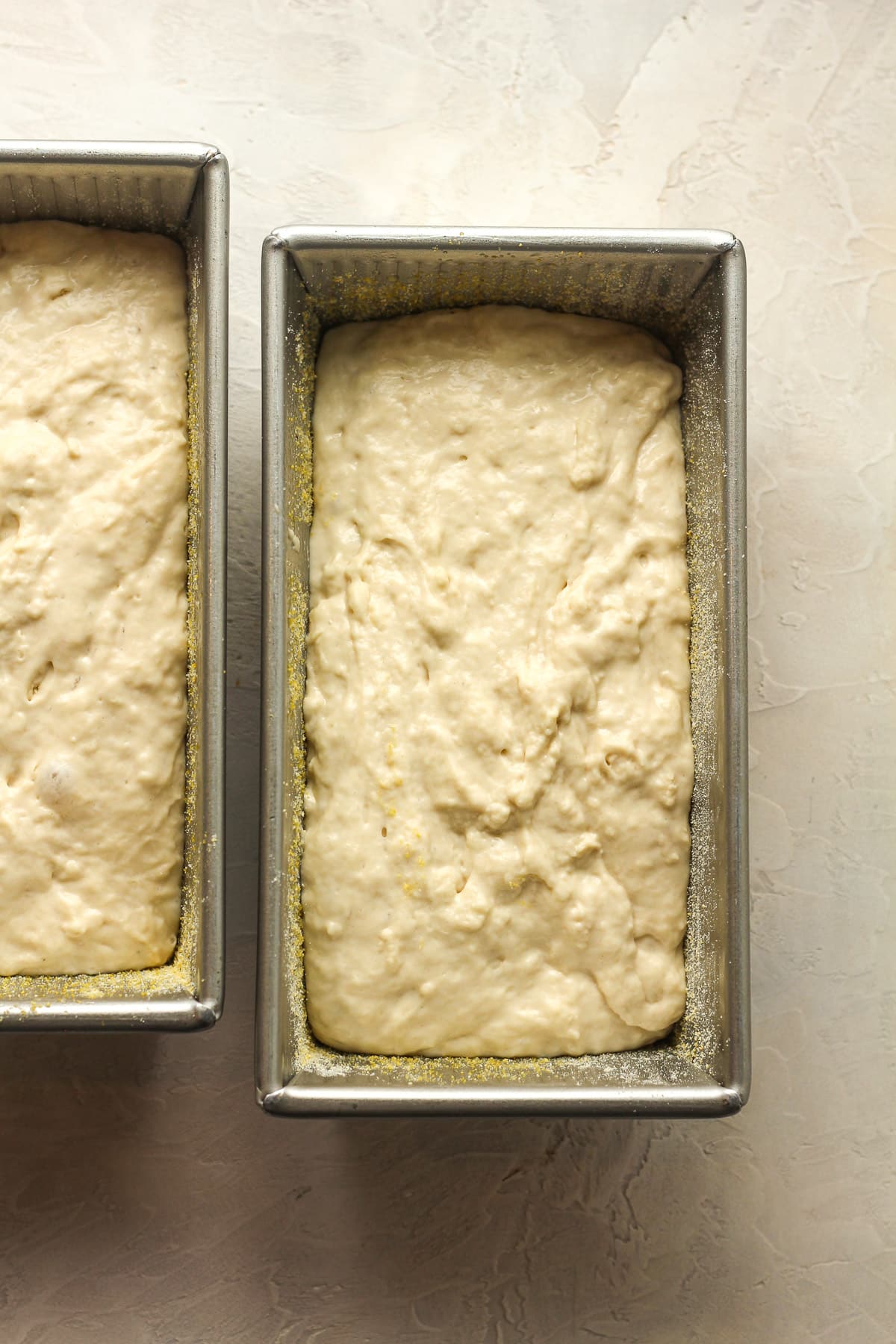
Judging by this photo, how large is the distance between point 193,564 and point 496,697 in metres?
0.47

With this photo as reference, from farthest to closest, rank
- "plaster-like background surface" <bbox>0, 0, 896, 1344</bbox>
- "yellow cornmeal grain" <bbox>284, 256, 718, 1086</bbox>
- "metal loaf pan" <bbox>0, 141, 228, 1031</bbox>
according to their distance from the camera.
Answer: "plaster-like background surface" <bbox>0, 0, 896, 1344</bbox> → "yellow cornmeal grain" <bbox>284, 256, 718, 1086</bbox> → "metal loaf pan" <bbox>0, 141, 228, 1031</bbox>

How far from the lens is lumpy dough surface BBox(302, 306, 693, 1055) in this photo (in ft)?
4.75

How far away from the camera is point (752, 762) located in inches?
68.6

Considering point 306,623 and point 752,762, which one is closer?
point 306,623

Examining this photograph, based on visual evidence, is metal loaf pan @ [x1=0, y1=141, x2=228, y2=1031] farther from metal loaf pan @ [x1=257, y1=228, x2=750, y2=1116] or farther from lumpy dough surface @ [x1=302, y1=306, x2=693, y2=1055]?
lumpy dough surface @ [x1=302, y1=306, x2=693, y2=1055]

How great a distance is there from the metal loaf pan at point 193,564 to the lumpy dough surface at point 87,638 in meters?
0.04

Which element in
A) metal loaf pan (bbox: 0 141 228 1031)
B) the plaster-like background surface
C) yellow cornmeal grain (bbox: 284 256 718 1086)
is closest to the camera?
metal loaf pan (bbox: 0 141 228 1031)

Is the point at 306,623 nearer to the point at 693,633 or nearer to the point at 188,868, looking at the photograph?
A: the point at 188,868

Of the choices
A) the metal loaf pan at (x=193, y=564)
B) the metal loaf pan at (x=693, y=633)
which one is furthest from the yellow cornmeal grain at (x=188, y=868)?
the metal loaf pan at (x=693, y=633)

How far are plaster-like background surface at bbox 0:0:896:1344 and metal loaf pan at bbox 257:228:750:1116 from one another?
0.87 ft

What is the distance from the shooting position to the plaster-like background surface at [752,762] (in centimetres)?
168

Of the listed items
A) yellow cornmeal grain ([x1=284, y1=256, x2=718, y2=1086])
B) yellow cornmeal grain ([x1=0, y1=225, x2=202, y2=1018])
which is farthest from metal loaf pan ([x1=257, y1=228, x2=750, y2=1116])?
yellow cornmeal grain ([x1=0, y1=225, x2=202, y2=1018])

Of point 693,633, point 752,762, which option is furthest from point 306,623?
point 752,762

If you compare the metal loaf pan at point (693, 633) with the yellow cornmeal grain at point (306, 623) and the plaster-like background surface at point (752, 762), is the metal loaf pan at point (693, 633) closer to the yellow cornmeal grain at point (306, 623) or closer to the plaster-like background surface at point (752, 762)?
the yellow cornmeal grain at point (306, 623)
